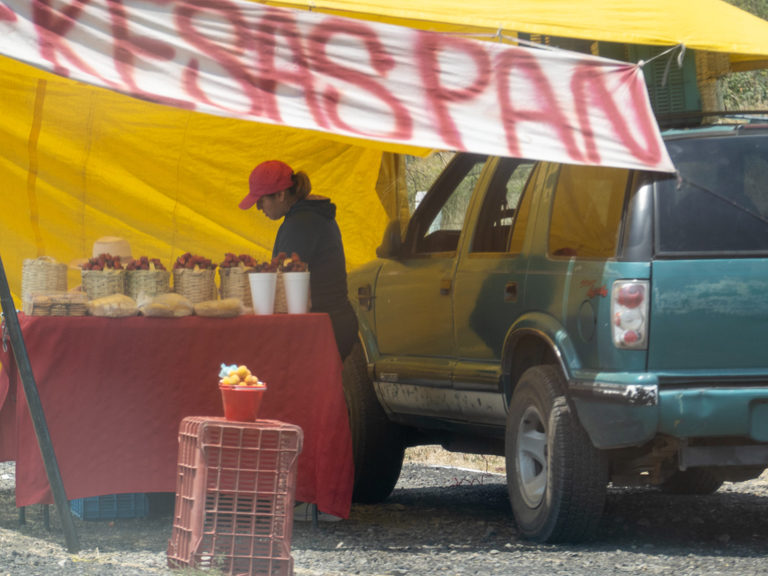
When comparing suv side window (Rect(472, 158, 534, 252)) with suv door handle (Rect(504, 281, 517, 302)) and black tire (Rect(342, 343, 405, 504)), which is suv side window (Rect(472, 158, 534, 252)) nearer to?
suv door handle (Rect(504, 281, 517, 302))

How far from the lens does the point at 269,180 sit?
745 cm

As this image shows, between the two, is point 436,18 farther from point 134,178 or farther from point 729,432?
point 134,178

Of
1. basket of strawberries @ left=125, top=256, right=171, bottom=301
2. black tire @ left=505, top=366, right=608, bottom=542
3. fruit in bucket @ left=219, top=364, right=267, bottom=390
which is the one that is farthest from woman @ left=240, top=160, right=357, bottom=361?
fruit in bucket @ left=219, top=364, right=267, bottom=390

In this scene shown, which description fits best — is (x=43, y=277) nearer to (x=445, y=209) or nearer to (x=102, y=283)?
(x=102, y=283)

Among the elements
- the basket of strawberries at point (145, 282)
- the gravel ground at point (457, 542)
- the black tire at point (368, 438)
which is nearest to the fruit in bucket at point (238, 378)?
the gravel ground at point (457, 542)

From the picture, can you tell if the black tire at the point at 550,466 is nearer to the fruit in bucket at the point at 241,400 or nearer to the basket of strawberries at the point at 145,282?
the fruit in bucket at the point at 241,400

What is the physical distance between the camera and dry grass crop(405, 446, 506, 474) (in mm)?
10125

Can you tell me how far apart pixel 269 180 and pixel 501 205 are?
4.34ft

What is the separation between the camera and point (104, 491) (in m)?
6.45

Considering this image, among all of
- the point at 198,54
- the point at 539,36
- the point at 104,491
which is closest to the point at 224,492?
the point at 104,491

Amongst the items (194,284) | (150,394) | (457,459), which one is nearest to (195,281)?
(194,284)

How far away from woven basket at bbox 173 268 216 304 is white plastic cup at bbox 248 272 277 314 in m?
0.21

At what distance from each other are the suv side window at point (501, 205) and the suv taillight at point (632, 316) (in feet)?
4.06

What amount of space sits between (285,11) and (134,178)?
152 inches
